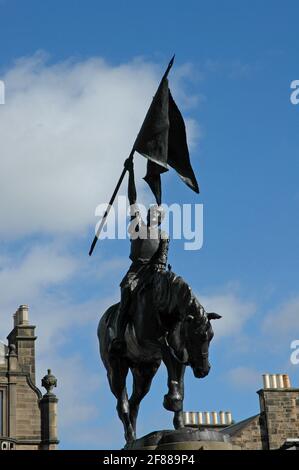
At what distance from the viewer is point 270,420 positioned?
4662cm

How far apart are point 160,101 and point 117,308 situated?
124 inches

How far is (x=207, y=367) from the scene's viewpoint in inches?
594

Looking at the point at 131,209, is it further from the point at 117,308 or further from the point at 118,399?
the point at 118,399

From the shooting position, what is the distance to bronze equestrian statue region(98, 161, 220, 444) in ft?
49.3

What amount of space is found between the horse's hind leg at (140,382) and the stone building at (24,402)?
3551cm

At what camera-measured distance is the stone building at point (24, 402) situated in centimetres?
5216

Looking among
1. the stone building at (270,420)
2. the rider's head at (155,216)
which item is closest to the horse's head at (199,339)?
the rider's head at (155,216)

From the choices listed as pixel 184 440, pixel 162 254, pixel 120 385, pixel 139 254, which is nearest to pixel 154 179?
pixel 139 254

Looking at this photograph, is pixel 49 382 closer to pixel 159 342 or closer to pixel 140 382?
pixel 140 382

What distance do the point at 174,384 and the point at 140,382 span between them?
4.96 ft

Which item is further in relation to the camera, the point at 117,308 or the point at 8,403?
the point at 8,403
